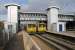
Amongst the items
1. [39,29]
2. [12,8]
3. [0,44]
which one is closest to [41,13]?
[12,8]

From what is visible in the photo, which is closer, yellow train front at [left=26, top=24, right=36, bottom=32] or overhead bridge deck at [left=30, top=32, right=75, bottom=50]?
overhead bridge deck at [left=30, top=32, right=75, bottom=50]

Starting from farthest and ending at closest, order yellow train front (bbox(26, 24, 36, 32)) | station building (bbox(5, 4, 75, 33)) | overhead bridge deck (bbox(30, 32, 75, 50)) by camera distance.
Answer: station building (bbox(5, 4, 75, 33)), yellow train front (bbox(26, 24, 36, 32)), overhead bridge deck (bbox(30, 32, 75, 50))

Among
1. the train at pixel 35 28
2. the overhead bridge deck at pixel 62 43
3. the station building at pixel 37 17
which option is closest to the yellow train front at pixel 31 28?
the train at pixel 35 28

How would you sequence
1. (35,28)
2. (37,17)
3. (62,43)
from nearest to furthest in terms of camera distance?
(62,43), (35,28), (37,17)

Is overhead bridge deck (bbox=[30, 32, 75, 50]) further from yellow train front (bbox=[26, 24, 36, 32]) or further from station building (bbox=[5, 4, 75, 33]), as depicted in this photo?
station building (bbox=[5, 4, 75, 33])

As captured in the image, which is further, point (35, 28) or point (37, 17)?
point (37, 17)

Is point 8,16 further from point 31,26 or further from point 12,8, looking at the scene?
point 31,26

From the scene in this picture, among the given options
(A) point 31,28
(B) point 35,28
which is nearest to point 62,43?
(A) point 31,28

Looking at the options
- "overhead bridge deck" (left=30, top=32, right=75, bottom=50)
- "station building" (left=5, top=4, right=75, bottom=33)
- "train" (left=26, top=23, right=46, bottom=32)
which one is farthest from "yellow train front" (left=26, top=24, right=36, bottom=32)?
"overhead bridge deck" (left=30, top=32, right=75, bottom=50)

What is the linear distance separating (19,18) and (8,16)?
14.9ft

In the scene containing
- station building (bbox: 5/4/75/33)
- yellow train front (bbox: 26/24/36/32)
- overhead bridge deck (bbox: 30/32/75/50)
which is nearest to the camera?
overhead bridge deck (bbox: 30/32/75/50)

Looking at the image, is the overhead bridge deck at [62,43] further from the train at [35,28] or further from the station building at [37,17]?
the station building at [37,17]

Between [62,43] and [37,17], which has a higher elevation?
[37,17]

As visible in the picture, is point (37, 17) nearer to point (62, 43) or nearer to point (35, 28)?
point (35, 28)
